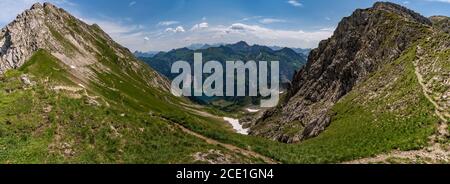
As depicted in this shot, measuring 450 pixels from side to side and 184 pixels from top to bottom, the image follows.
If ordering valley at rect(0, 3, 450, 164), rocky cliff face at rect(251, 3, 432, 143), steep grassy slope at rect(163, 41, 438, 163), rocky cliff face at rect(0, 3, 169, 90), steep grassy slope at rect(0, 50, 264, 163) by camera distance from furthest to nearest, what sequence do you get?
rocky cliff face at rect(0, 3, 169, 90)
rocky cliff face at rect(251, 3, 432, 143)
steep grassy slope at rect(163, 41, 438, 163)
valley at rect(0, 3, 450, 164)
steep grassy slope at rect(0, 50, 264, 163)

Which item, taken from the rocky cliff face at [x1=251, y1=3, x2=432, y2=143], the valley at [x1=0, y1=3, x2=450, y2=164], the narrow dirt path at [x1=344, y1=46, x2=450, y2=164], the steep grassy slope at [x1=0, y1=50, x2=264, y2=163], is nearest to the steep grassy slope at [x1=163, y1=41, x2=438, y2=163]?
the valley at [x1=0, y1=3, x2=450, y2=164]

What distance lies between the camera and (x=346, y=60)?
159 metres

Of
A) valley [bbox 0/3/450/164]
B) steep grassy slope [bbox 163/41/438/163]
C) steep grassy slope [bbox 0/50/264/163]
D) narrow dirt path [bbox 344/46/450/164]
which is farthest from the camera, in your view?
steep grassy slope [bbox 163/41/438/163]

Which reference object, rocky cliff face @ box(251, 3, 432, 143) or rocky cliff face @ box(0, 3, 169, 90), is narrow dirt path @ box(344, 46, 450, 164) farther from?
rocky cliff face @ box(0, 3, 169, 90)

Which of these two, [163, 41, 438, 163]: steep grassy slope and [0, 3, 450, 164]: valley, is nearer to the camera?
[0, 3, 450, 164]: valley

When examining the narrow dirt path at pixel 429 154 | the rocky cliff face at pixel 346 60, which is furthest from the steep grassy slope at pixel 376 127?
the rocky cliff face at pixel 346 60

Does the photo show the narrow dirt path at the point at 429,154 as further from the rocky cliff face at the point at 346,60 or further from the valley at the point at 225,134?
the rocky cliff face at the point at 346,60

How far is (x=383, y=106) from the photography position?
80.3 metres

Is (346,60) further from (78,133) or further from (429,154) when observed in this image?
(78,133)

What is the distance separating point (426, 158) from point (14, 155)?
51262 mm

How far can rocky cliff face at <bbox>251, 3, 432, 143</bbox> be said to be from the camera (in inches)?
4788
